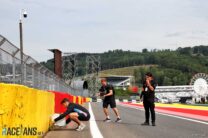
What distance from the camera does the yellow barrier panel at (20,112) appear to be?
7893 millimetres

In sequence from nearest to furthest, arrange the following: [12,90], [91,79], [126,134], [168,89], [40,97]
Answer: [12,90], [40,97], [126,134], [91,79], [168,89]

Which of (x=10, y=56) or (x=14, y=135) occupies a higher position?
(x=10, y=56)

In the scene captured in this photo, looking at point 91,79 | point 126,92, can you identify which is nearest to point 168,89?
point 126,92

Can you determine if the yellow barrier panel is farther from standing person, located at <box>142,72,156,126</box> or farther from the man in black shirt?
standing person, located at <box>142,72,156,126</box>

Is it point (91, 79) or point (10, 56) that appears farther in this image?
point (91, 79)

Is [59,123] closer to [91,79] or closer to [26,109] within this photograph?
[26,109]

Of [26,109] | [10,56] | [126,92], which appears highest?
[10,56]

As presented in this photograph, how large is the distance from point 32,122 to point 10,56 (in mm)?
1398

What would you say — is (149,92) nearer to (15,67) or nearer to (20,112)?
(15,67)

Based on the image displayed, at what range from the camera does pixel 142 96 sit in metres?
18.1

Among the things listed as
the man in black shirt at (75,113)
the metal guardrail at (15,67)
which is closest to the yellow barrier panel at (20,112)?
the metal guardrail at (15,67)

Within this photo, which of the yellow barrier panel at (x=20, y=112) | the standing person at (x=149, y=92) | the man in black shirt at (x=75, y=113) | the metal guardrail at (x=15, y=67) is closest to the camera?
the yellow barrier panel at (x=20, y=112)

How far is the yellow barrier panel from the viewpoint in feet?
25.9

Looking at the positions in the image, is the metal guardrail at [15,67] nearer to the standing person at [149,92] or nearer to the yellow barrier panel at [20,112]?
the yellow barrier panel at [20,112]
